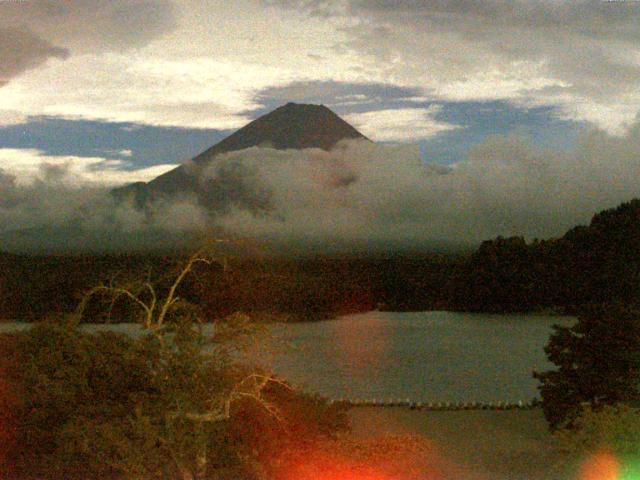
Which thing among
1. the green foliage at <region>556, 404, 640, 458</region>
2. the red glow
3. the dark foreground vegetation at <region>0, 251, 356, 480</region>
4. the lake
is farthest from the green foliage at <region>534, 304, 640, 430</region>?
the dark foreground vegetation at <region>0, 251, 356, 480</region>

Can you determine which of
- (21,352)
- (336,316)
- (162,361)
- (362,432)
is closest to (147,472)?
(162,361)

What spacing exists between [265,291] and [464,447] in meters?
8.57

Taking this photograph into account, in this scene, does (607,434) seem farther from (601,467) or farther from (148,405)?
(148,405)

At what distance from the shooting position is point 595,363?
945 centimetres

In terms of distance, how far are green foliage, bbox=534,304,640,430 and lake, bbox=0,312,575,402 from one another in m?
2.54

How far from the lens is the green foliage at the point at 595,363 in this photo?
916 cm

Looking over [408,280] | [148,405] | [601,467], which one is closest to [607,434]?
[601,467]

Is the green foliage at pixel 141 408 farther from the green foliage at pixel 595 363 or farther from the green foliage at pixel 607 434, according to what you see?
the green foliage at pixel 595 363

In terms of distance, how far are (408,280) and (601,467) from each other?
16420 millimetres

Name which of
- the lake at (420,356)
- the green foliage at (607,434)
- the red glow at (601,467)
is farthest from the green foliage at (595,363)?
the lake at (420,356)

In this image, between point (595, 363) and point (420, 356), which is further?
point (420, 356)

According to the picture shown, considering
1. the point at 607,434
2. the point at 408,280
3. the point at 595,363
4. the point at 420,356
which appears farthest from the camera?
the point at 408,280

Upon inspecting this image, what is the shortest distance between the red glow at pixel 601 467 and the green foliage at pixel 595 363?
45.5 inches

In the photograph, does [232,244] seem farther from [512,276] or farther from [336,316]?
[512,276]
